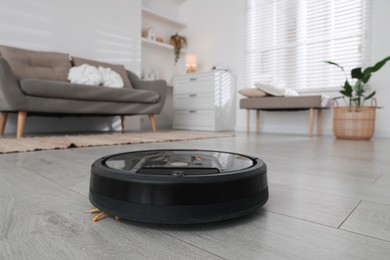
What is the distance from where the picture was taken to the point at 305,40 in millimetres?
3404

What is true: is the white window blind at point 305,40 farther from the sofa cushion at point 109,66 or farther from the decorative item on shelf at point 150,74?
the sofa cushion at point 109,66

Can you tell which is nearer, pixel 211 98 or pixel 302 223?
pixel 302 223

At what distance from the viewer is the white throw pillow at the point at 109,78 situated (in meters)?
2.86

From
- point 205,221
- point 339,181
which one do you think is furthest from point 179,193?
point 339,181

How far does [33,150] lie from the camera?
4.56 feet

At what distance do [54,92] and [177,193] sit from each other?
2161mm

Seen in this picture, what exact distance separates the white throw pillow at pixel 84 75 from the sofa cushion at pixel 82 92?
206 mm

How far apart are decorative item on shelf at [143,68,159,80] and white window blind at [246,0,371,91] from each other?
1366 millimetres

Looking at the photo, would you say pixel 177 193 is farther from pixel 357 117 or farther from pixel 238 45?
pixel 238 45

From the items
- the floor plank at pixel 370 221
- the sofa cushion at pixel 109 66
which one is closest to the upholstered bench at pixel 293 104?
the sofa cushion at pixel 109 66

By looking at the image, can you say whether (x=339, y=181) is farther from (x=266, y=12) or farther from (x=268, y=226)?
(x=266, y=12)

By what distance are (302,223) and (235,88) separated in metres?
3.69

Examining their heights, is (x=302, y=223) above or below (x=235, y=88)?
below

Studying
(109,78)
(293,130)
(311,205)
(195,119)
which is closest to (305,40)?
(293,130)
